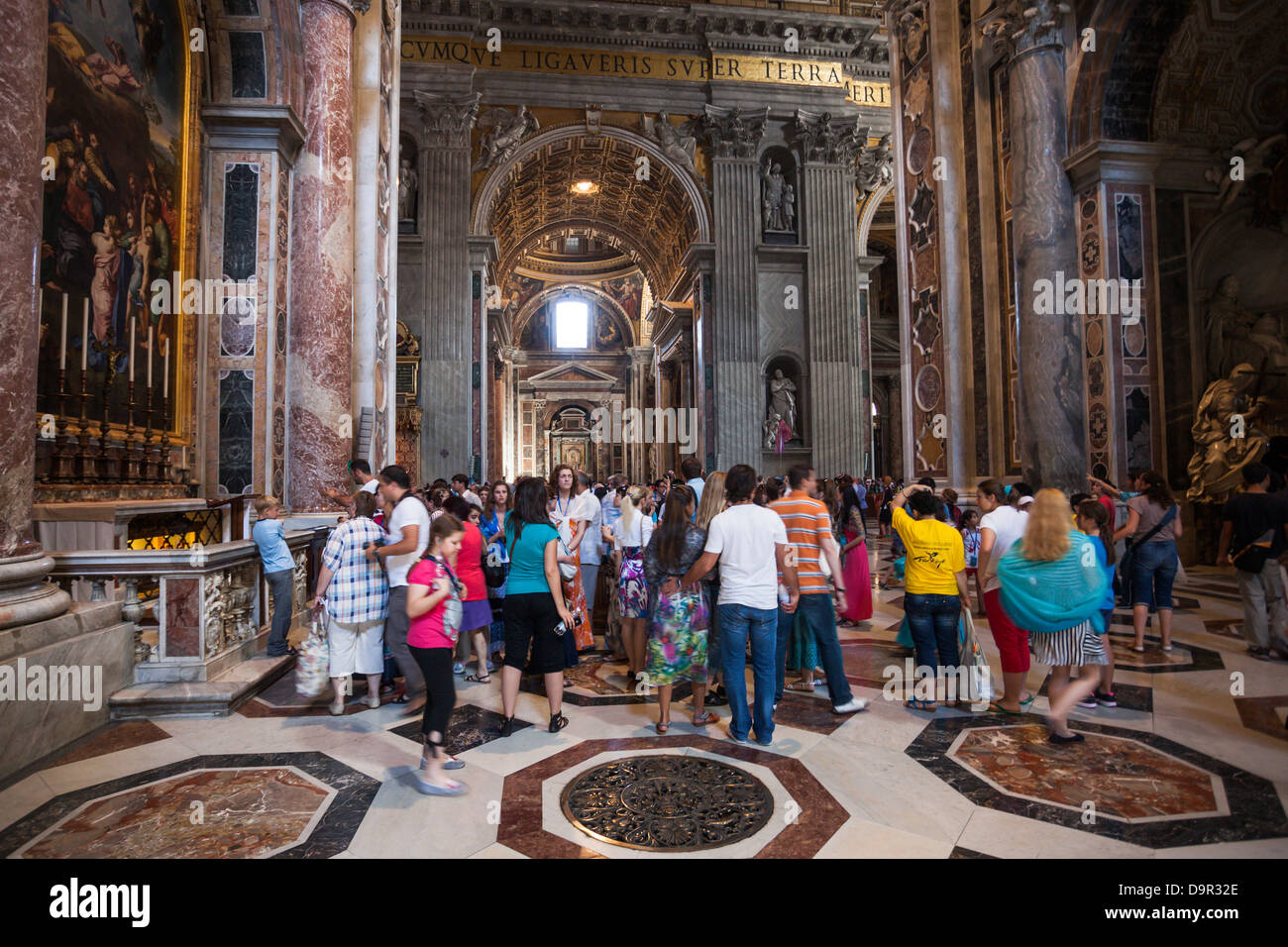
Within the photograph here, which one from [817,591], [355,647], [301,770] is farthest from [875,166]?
[301,770]

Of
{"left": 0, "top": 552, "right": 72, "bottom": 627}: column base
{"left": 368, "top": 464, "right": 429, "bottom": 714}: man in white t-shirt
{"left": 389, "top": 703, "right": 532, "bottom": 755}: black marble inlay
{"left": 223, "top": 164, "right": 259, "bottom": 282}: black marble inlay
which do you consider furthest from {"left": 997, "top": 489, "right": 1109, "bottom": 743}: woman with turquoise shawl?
{"left": 223, "top": 164, "right": 259, "bottom": 282}: black marble inlay

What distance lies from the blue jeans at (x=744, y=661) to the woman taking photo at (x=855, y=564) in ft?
8.94

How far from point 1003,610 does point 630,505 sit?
291 centimetres

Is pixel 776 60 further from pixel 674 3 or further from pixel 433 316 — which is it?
pixel 433 316

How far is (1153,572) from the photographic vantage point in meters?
5.87

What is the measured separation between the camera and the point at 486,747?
4.03m

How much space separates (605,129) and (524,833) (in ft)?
67.0

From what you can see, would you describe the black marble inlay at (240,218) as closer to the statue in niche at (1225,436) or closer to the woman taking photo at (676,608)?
the woman taking photo at (676,608)

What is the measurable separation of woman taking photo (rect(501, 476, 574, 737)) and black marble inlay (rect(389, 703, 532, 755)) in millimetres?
165

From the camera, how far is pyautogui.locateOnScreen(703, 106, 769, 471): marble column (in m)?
19.3

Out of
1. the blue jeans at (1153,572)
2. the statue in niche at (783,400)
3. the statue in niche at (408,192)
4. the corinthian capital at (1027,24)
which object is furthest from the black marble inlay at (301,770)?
the statue in niche at (408,192)

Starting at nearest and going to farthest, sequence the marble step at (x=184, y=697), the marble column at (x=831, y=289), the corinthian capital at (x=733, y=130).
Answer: the marble step at (x=184, y=697) → the corinthian capital at (x=733, y=130) → the marble column at (x=831, y=289)

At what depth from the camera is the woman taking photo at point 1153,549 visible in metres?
5.69

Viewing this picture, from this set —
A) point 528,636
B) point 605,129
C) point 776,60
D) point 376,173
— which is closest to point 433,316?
point 605,129
